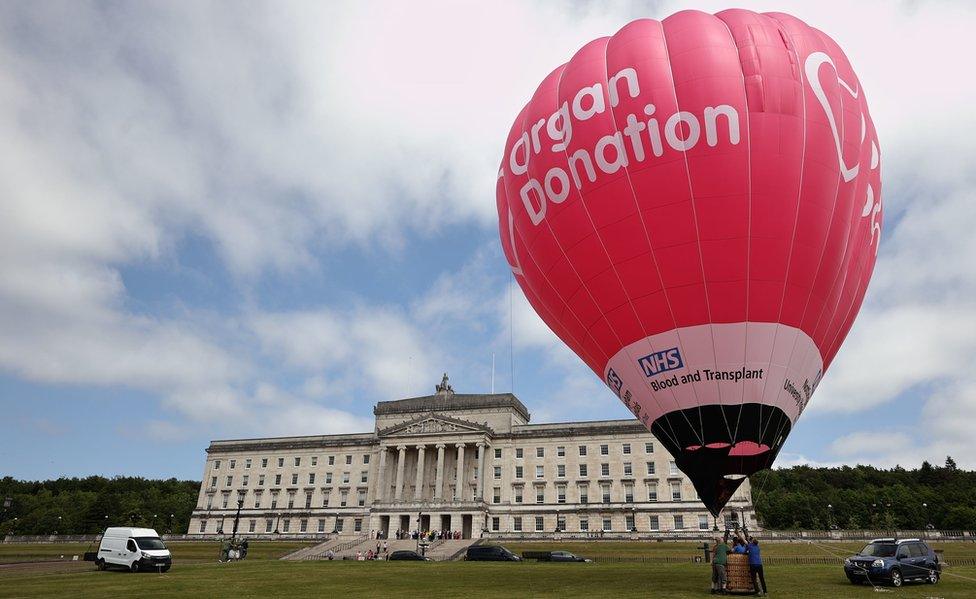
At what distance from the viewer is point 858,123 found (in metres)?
16.5

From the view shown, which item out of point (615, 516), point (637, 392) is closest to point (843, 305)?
point (637, 392)

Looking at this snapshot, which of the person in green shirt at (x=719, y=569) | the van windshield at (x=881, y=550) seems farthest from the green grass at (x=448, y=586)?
the van windshield at (x=881, y=550)

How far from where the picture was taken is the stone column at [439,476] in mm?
77000

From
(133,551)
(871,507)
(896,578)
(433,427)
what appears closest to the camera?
(896,578)

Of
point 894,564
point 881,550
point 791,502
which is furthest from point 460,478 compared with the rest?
point 894,564

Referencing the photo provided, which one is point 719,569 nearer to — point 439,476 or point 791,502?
point 439,476

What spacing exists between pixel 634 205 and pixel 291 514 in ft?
269

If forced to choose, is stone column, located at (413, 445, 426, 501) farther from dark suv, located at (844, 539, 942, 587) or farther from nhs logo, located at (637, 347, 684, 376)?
nhs logo, located at (637, 347, 684, 376)

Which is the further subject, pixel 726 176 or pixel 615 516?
pixel 615 516

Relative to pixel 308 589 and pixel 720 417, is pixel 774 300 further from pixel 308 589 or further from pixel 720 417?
pixel 308 589

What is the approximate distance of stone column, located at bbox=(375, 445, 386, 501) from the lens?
7981cm

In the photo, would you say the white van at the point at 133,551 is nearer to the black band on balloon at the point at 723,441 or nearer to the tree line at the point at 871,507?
the black band on balloon at the point at 723,441

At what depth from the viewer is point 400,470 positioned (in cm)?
8012

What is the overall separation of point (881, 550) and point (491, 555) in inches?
1019
